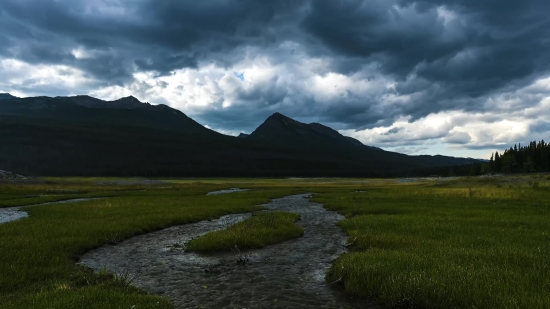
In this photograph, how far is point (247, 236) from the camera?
67.5 ft

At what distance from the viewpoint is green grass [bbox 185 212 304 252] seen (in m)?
18.9

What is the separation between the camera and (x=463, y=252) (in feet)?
48.7

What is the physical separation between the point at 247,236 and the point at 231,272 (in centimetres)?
602

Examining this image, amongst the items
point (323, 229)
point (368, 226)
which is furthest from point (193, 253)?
point (368, 226)

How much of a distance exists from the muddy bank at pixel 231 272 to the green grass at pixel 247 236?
0.82m

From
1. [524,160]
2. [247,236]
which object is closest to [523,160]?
[524,160]

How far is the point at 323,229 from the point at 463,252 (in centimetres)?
1178

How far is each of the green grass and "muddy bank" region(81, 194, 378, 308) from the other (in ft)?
2.70

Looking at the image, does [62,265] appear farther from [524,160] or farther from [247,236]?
[524,160]

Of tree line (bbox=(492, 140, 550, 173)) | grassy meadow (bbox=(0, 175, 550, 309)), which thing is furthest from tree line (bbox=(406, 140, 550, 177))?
grassy meadow (bbox=(0, 175, 550, 309))

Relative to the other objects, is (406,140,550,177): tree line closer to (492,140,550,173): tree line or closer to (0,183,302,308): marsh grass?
(492,140,550,173): tree line

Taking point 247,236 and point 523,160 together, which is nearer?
point 247,236

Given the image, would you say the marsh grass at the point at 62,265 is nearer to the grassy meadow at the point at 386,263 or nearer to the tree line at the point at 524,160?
the grassy meadow at the point at 386,263

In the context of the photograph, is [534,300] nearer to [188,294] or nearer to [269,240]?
[188,294]
